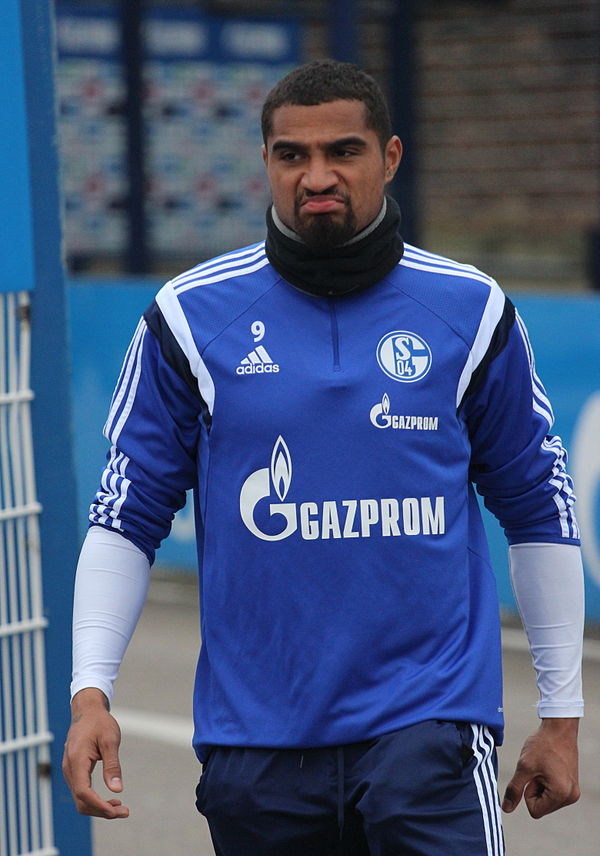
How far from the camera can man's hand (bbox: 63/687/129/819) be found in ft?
8.61

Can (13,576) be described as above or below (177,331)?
below

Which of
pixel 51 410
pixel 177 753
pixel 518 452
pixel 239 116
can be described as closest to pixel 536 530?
pixel 518 452

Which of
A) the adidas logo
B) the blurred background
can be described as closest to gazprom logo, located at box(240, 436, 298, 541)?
the adidas logo

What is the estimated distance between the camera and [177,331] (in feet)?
9.27

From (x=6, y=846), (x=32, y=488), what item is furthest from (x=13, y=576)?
(x=6, y=846)

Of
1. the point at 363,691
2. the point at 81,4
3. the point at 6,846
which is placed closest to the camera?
the point at 363,691

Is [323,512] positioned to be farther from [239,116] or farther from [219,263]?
[239,116]

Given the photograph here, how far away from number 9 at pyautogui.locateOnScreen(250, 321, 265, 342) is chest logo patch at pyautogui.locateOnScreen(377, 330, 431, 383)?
0.62 feet

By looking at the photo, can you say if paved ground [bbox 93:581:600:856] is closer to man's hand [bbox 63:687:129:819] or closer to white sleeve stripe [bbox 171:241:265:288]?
man's hand [bbox 63:687:129:819]

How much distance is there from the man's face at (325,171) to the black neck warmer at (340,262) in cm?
2

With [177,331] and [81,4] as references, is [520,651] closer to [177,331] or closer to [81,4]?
[177,331]

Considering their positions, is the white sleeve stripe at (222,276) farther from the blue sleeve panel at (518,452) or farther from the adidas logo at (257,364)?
the blue sleeve panel at (518,452)

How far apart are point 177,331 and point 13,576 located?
976 millimetres

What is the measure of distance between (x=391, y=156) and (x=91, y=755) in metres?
1.09
